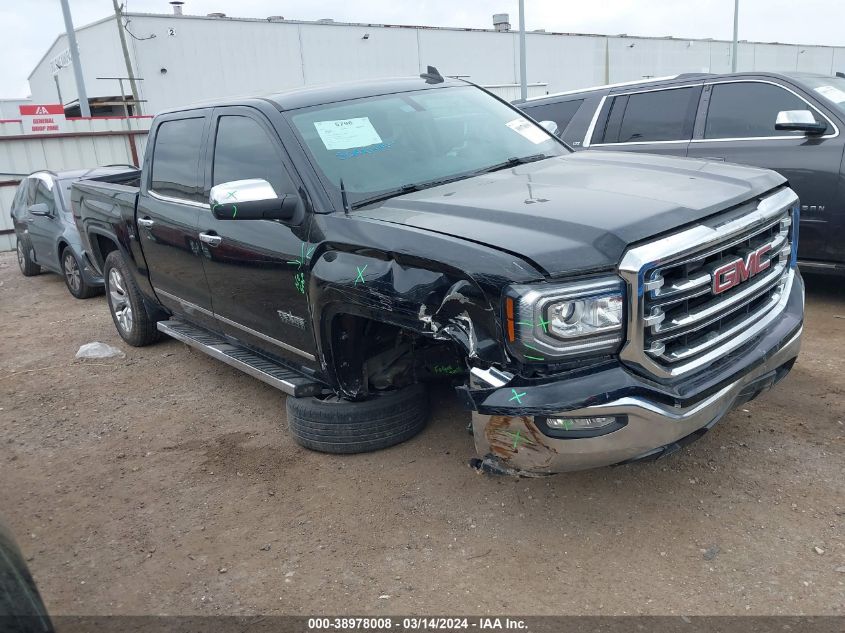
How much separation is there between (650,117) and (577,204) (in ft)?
13.2

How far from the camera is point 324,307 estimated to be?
11.1 ft

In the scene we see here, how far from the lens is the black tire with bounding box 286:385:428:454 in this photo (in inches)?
149

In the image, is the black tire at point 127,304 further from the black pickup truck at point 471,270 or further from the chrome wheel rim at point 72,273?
the chrome wheel rim at point 72,273

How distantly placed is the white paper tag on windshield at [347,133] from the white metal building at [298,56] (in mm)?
19479

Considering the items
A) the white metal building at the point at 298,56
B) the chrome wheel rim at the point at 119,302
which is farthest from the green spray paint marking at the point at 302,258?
the white metal building at the point at 298,56

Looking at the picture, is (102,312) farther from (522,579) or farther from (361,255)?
(522,579)

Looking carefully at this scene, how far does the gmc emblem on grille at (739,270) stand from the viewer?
2818 mm

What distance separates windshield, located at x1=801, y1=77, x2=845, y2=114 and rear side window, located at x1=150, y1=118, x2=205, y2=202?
4619mm

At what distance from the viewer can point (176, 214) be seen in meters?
4.68

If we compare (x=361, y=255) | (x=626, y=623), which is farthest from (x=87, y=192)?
(x=626, y=623)

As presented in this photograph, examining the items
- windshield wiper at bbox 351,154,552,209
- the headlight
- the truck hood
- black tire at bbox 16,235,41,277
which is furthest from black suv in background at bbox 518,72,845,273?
black tire at bbox 16,235,41,277

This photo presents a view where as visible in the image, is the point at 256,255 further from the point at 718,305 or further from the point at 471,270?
the point at 718,305

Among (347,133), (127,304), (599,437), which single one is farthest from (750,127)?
(127,304)

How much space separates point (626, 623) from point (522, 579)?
431 millimetres
